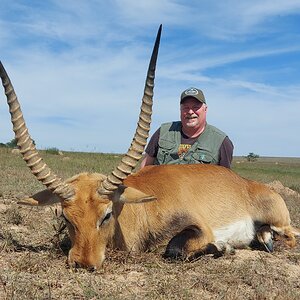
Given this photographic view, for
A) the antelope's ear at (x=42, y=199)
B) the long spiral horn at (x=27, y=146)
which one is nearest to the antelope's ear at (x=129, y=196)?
the long spiral horn at (x=27, y=146)

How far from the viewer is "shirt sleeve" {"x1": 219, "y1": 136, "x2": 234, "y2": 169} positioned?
26.5ft

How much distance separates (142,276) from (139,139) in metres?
1.41

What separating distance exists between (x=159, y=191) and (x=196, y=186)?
2.00 feet

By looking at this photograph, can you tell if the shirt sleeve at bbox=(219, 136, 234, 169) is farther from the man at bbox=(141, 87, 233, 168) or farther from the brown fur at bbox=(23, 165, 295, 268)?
the brown fur at bbox=(23, 165, 295, 268)

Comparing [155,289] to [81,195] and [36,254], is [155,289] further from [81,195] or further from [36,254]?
[36,254]

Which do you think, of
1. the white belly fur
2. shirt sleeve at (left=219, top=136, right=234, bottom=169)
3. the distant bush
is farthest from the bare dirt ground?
the distant bush

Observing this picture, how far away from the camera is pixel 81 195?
523 cm

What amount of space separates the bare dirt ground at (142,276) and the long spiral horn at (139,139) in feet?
2.50

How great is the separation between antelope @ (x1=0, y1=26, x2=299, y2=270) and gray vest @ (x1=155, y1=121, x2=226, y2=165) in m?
0.85

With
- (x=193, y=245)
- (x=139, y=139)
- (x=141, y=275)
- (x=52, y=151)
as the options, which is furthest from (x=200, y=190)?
(x=52, y=151)

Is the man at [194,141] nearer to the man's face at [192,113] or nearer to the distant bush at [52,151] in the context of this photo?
the man's face at [192,113]

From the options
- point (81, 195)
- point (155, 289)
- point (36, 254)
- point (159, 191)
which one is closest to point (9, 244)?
point (36, 254)

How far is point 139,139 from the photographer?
5.47 m

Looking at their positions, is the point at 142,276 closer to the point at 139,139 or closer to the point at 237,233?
the point at 139,139
